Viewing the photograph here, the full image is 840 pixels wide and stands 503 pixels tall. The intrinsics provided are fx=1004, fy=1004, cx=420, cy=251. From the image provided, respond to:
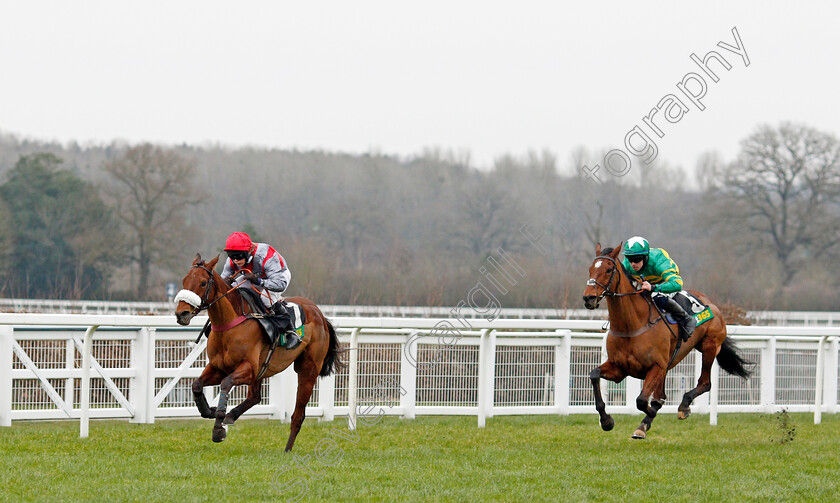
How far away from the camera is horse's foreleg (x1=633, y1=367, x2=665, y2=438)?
7.64 m

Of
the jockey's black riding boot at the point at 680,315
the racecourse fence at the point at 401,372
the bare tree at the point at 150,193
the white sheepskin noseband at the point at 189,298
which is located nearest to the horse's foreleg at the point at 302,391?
the racecourse fence at the point at 401,372

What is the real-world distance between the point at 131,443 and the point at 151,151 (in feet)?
105

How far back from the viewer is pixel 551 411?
1030 cm

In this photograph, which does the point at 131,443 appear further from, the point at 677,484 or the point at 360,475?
the point at 677,484

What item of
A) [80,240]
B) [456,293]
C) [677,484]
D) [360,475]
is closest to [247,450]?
[360,475]

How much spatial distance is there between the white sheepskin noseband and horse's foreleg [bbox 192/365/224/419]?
0.66 m

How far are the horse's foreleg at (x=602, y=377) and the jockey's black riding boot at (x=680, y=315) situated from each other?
730 mm

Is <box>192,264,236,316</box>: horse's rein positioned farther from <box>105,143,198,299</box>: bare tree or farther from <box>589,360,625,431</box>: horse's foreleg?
<box>105,143,198,299</box>: bare tree

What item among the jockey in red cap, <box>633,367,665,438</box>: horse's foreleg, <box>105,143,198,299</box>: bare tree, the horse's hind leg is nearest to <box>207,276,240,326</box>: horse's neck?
the jockey in red cap

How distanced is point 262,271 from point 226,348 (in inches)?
→ 27.8

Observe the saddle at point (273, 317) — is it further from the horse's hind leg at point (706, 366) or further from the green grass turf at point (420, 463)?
the horse's hind leg at point (706, 366)

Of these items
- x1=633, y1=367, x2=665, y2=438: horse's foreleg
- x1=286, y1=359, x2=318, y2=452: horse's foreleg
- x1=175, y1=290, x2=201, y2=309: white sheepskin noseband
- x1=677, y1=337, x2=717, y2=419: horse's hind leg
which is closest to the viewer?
x1=175, y1=290, x2=201, y2=309: white sheepskin noseband

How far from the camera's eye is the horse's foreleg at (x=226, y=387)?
676 centimetres

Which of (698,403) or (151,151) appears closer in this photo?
(698,403)
